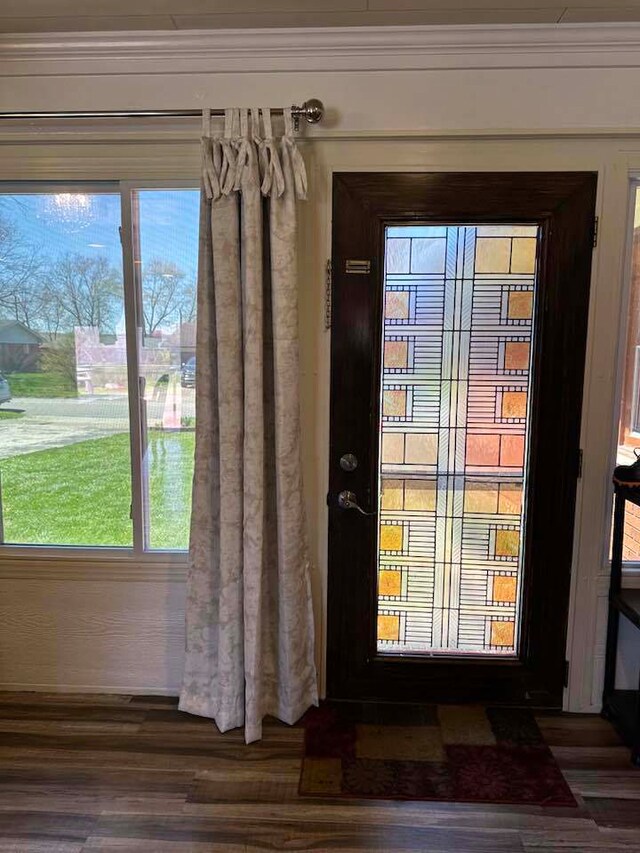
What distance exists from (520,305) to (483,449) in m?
0.56

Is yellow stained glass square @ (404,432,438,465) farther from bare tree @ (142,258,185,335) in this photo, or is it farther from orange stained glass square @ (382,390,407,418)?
bare tree @ (142,258,185,335)

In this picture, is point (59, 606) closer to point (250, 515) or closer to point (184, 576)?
point (184, 576)

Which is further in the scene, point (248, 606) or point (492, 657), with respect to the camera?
point (492, 657)

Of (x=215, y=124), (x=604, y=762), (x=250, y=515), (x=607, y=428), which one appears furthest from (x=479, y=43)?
(x=604, y=762)

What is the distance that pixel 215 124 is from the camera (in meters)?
1.87

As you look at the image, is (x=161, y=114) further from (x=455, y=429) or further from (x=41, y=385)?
(x=455, y=429)

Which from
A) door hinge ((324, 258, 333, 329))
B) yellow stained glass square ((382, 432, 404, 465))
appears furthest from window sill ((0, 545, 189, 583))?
door hinge ((324, 258, 333, 329))

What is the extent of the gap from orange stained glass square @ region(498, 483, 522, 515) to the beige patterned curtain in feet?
2.57

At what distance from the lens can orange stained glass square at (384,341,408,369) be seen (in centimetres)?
197

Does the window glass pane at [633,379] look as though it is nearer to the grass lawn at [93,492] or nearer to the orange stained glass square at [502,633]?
the orange stained glass square at [502,633]

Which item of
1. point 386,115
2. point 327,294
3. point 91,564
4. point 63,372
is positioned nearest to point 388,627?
point 91,564

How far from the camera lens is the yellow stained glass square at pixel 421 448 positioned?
2006 mm

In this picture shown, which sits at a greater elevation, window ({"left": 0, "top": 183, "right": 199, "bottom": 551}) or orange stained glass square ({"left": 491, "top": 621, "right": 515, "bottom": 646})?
window ({"left": 0, "top": 183, "right": 199, "bottom": 551})

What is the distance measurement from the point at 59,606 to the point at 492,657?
1.79 m
